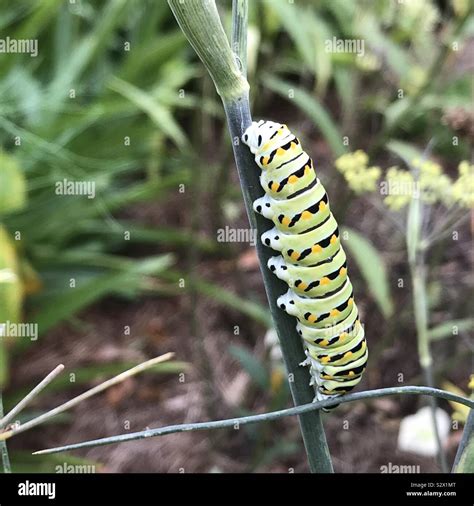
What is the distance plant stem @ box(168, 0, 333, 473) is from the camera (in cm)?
38

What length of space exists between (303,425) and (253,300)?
0.92 m

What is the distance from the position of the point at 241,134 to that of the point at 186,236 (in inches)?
47.1

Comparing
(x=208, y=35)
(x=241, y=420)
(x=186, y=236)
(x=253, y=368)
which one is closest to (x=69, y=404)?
(x=241, y=420)

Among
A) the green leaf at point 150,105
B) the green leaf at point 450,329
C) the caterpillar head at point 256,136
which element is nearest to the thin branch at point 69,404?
the caterpillar head at point 256,136

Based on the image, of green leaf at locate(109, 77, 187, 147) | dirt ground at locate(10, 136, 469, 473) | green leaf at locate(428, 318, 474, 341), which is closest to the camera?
green leaf at locate(428, 318, 474, 341)

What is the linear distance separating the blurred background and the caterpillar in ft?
2.06

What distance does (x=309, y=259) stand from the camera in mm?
459

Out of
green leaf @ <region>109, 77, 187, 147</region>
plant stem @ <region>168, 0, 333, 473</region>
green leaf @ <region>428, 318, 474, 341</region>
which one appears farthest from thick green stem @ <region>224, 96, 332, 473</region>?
green leaf @ <region>109, 77, 187, 147</region>

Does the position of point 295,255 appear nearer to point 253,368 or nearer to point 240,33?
point 240,33

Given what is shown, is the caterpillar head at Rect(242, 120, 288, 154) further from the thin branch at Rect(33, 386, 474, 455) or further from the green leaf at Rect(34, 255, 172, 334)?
the green leaf at Rect(34, 255, 172, 334)

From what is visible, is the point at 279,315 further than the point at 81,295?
No
